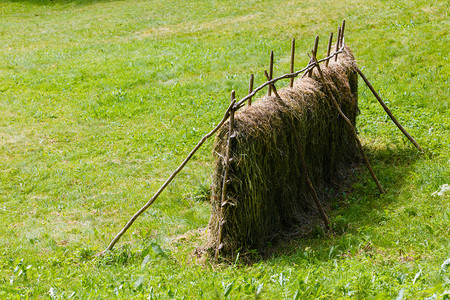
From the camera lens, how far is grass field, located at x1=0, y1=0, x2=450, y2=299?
651 cm

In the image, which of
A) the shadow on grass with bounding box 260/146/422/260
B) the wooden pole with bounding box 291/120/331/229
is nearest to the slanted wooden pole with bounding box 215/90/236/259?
the shadow on grass with bounding box 260/146/422/260

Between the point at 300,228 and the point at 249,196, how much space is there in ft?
5.52

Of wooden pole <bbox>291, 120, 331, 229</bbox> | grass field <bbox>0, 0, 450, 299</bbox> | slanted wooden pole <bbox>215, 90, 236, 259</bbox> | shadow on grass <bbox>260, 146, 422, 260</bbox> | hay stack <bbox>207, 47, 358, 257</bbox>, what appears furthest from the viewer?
wooden pole <bbox>291, 120, 331, 229</bbox>

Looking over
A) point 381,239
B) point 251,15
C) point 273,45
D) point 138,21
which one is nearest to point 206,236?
point 381,239

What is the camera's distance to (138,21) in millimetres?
28672

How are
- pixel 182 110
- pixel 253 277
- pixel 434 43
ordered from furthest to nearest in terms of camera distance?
pixel 434 43 < pixel 182 110 < pixel 253 277

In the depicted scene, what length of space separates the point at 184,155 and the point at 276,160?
16.1ft

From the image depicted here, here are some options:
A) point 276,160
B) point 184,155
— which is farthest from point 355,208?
point 184,155

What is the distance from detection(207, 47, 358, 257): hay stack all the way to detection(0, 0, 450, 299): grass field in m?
0.52

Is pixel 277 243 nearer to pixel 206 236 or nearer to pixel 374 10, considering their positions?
pixel 206 236

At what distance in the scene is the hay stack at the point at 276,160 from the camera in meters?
7.43

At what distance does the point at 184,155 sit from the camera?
41.5 ft

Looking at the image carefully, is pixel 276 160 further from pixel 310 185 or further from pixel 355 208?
pixel 355 208

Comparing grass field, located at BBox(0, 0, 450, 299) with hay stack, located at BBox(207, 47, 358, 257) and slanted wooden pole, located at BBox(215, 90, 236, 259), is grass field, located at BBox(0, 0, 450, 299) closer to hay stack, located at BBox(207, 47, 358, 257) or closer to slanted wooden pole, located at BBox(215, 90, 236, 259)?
slanted wooden pole, located at BBox(215, 90, 236, 259)
